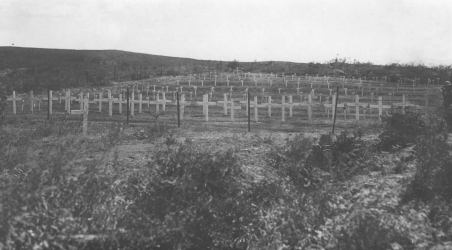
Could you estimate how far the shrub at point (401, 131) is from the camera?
1102 centimetres

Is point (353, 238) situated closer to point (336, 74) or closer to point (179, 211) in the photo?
point (179, 211)

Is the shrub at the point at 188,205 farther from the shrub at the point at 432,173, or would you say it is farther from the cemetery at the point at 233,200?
the shrub at the point at 432,173

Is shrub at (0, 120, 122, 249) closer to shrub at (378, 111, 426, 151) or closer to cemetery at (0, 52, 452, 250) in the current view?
cemetery at (0, 52, 452, 250)

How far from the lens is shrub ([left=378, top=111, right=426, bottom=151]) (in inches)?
434

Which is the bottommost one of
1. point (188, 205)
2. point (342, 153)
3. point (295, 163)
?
point (188, 205)

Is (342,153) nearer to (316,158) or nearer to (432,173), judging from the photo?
(316,158)

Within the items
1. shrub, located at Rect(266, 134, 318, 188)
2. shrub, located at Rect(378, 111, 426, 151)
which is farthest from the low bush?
shrub, located at Rect(378, 111, 426, 151)

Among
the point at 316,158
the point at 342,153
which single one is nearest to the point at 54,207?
the point at 316,158

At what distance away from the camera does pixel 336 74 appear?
57562 mm

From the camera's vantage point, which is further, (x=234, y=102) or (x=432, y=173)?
(x=234, y=102)

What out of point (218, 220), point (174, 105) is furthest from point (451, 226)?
point (174, 105)

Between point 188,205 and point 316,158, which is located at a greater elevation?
point 316,158

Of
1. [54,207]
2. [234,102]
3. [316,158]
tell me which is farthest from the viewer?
[234,102]

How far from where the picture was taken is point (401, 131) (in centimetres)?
1139
